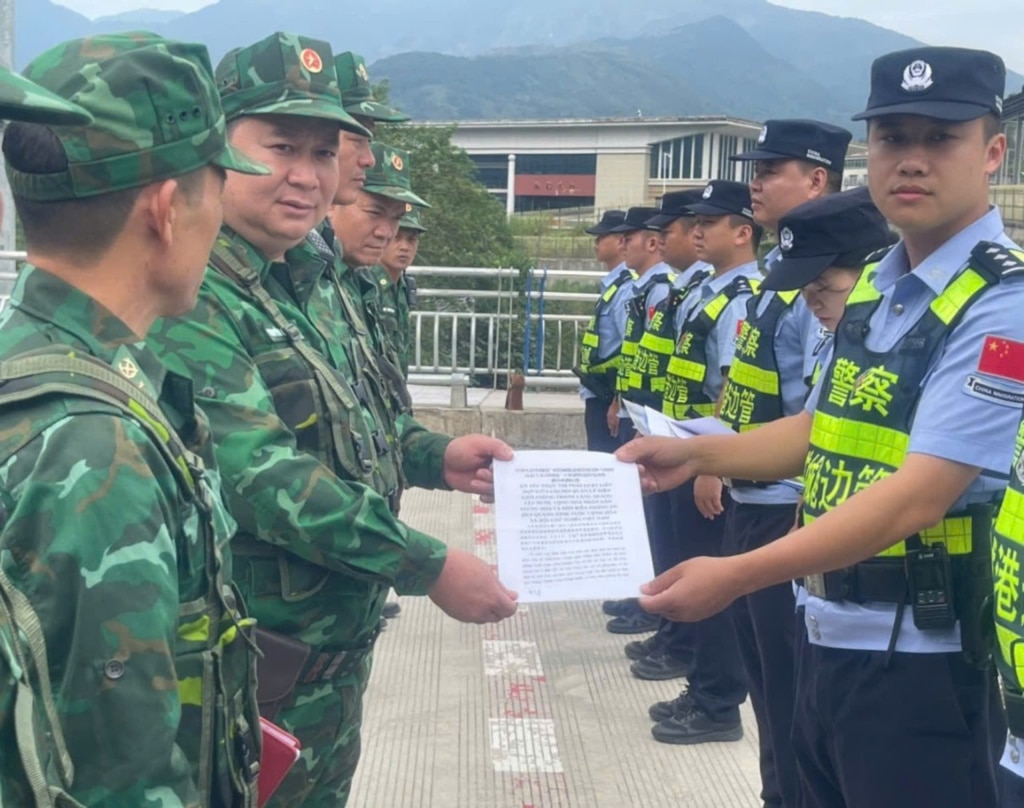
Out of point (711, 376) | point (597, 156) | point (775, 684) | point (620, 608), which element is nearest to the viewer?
point (775, 684)

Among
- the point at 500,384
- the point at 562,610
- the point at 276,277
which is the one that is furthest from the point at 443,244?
the point at 276,277

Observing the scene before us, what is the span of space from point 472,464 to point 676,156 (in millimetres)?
71414

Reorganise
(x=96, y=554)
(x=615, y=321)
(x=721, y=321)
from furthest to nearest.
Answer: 1. (x=615, y=321)
2. (x=721, y=321)
3. (x=96, y=554)

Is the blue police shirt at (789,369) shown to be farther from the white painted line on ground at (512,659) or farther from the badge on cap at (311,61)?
the badge on cap at (311,61)

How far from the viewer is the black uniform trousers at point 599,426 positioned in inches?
278

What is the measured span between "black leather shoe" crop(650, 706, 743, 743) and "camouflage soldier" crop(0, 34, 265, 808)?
290cm

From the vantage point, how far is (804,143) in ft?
13.1

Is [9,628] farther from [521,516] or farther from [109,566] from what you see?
[521,516]

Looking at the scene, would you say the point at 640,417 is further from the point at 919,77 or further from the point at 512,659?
the point at 512,659

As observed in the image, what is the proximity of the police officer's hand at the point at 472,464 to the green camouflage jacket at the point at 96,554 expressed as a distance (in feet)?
4.70

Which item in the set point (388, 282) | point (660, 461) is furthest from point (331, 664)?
point (388, 282)

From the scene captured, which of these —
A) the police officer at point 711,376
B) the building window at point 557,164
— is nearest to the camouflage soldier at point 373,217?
the police officer at point 711,376

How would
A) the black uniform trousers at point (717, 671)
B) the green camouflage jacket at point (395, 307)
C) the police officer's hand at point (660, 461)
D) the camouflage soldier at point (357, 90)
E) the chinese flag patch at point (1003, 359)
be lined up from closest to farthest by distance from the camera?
the chinese flag patch at point (1003, 359)
the police officer's hand at point (660, 461)
the camouflage soldier at point (357, 90)
the black uniform trousers at point (717, 671)
the green camouflage jacket at point (395, 307)

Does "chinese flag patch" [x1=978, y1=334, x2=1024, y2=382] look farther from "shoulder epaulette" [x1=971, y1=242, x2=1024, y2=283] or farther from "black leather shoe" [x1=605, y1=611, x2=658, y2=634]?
"black leather shoe" [x1=605, y1=611, x2=658, y2=634]
